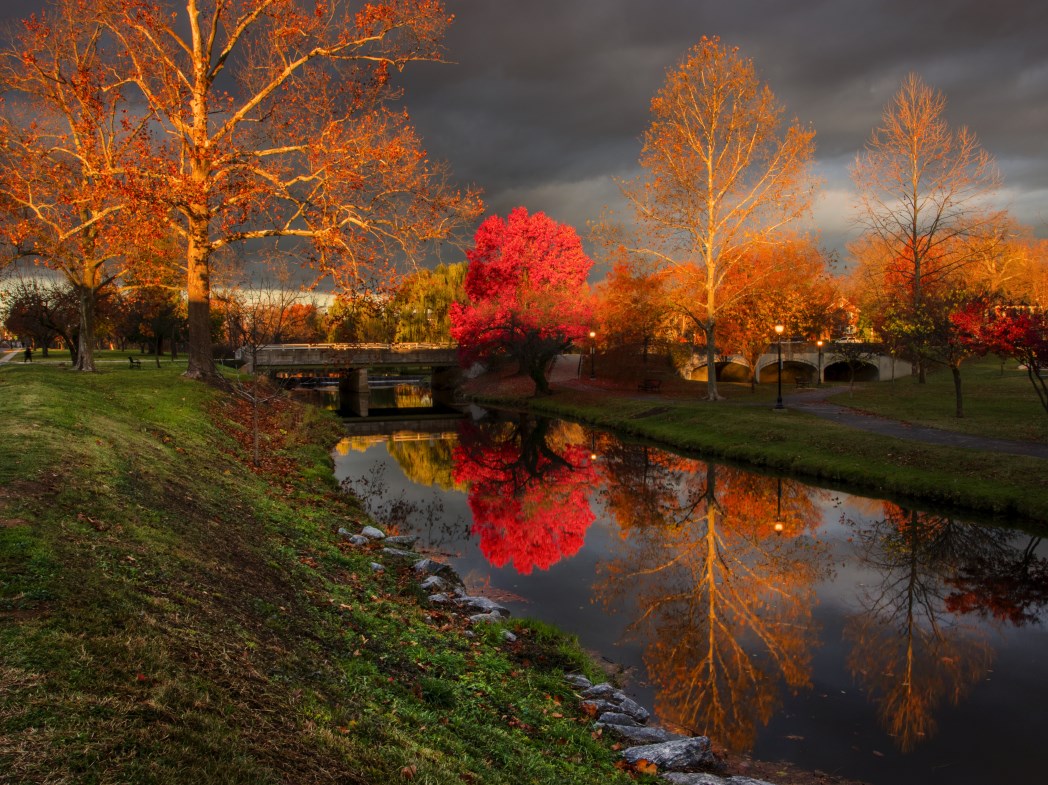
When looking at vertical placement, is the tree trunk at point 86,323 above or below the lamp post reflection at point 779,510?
above

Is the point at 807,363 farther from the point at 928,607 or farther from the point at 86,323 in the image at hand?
the point at 86,323

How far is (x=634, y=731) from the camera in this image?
7.83m

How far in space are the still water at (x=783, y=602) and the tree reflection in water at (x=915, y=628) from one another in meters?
0.04

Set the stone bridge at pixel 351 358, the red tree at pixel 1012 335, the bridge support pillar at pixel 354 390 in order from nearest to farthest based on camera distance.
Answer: the red tree at pixel 1012 335, the stone bridge at pixel 351 358, the bridge support pillar at pixel 354 390

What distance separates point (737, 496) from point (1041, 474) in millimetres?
7993

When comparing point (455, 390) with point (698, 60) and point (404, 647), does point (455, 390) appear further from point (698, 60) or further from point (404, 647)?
point (404, 647)

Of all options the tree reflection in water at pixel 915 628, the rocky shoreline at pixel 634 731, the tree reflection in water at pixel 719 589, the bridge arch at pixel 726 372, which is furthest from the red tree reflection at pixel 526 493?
the bridge arch at pixel 726 372

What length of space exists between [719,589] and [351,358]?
4678cm

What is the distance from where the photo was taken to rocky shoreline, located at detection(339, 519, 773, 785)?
276 inches

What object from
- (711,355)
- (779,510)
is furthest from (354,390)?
(779,510)

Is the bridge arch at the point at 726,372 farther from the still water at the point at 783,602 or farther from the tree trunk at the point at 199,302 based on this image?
the tree trunk at the point at 199,302

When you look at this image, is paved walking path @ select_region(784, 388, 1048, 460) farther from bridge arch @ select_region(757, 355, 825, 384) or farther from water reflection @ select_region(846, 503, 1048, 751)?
bridge arch @ select_region(757, 355, 825, 384)

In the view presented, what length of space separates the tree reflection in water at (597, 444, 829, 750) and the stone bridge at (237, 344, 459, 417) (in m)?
33.8

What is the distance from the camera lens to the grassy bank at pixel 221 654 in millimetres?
4051
